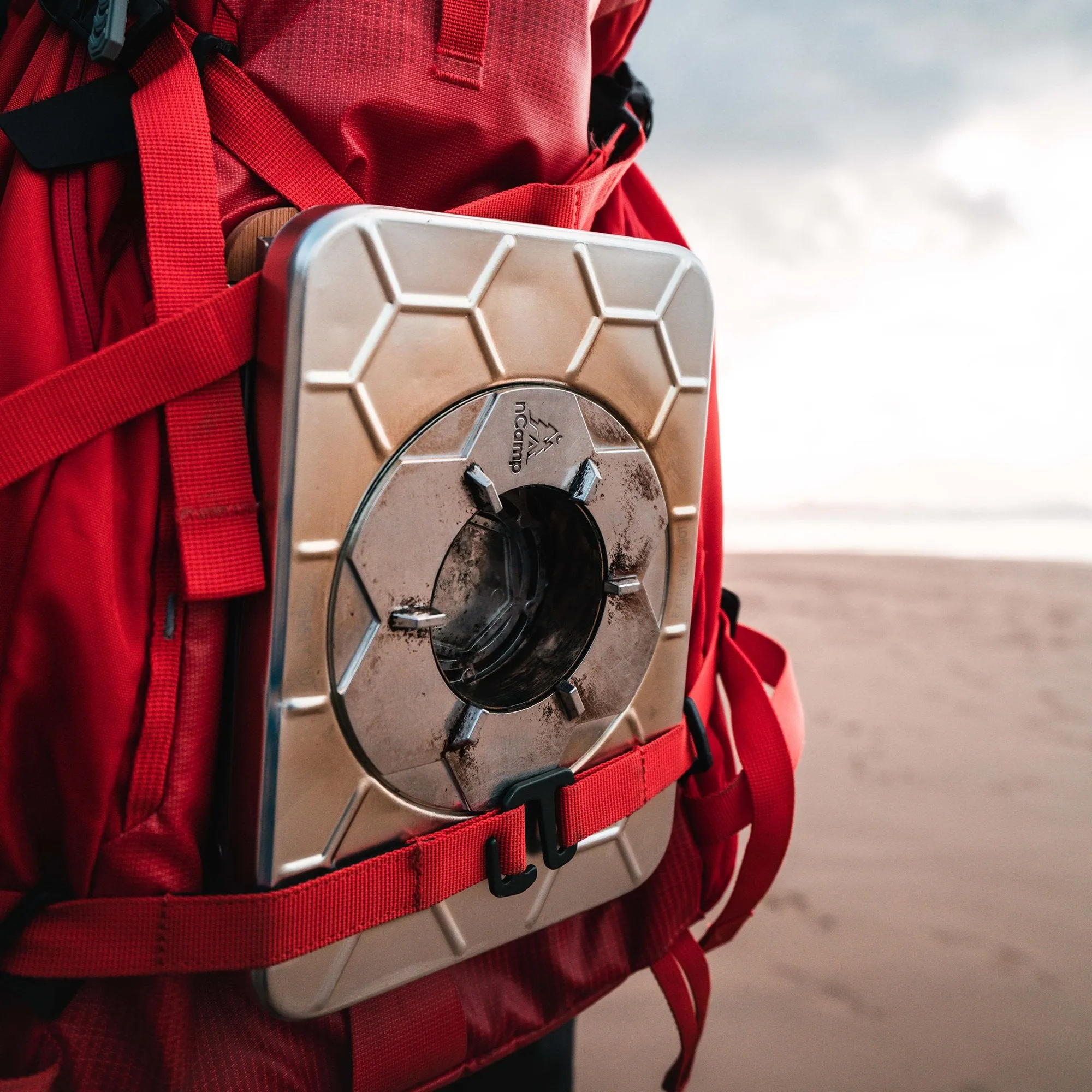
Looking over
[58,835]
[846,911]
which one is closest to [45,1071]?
[58,835]

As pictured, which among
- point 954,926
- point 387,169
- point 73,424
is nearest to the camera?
point 73,424

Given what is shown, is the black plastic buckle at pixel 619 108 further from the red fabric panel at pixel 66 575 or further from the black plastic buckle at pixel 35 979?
the black plastic buckle at pixel 35 979

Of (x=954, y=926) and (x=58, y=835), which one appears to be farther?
(x=954, y=926)

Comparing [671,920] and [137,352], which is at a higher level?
[137,352]

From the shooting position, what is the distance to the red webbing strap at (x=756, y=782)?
0.79 meters

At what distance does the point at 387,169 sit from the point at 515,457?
0.21 meters

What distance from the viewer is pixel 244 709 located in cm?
52

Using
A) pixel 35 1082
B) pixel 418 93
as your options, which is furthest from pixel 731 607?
pixel 35 1082

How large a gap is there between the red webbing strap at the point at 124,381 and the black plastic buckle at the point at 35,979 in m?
0.23

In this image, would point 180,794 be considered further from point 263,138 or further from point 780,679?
point 780,679

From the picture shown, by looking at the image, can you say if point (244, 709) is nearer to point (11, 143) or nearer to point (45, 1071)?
point (45, 1071)

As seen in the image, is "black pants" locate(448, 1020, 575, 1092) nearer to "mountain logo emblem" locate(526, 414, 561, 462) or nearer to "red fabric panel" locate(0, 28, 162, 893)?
"red fabric panel" locate(0, 28, 162, 893)

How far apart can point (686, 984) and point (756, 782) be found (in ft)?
0.71

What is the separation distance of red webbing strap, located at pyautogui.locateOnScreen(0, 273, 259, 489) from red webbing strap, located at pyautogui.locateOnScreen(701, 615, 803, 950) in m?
0.52
